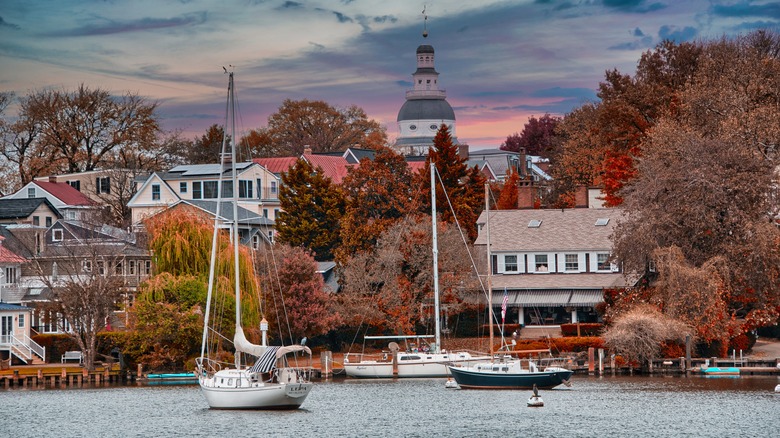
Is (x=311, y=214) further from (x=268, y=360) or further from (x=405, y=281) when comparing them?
(x=268, y=360)

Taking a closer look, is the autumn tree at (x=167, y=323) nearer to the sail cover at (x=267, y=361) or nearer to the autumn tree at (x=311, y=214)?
the sail cover at (x=267, y=361)

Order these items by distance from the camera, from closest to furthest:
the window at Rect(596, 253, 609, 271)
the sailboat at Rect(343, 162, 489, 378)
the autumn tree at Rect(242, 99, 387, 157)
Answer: the sailboat at Rect(343, 162, 489, 378) < the window at Rect(596, 253, 609, 271) < the autumn tree at Rect(242, 99, 387, 157)

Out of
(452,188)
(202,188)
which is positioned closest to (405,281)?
(452,188)

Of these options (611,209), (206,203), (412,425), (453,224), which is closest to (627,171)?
(611,209)

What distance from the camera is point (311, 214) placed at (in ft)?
375

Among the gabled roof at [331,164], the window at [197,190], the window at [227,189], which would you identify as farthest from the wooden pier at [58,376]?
the gabled roof at [331,164]

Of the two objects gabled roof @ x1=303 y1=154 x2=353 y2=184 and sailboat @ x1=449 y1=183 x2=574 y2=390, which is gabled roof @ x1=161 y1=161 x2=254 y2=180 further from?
sailboat @ x1=449 y1=183 x2=574 y2=390

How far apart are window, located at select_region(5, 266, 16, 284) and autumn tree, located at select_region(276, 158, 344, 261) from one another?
852 inches

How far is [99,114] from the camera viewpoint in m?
147

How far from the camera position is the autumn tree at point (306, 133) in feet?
614

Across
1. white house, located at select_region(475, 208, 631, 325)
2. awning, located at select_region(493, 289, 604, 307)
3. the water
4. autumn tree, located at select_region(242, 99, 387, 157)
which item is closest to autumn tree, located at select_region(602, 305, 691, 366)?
the water

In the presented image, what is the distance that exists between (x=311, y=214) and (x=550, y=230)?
21461 millimetres

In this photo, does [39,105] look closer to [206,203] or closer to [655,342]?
[206,203]

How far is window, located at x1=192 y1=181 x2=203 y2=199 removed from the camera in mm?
134125
